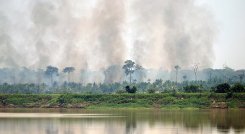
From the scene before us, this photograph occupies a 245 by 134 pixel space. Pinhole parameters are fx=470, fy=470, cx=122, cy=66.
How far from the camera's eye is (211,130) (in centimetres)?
4366

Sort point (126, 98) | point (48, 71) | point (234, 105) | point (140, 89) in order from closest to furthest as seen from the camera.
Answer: point (234, 105), point (126, 98), point (140, 89), point (48, 71)

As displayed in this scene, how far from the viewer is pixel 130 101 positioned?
9931 centimetres

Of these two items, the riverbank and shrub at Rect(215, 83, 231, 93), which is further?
shrub at Rect(215, 83, 231, 93)

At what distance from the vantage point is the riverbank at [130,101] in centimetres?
9509

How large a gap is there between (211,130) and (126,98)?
2274 inches

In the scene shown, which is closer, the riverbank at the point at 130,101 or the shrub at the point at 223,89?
the riverbank at the point at 130,101

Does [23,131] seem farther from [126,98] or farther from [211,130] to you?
[126,98]

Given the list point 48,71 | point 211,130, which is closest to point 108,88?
point 48,71

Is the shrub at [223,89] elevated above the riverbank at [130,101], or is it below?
above

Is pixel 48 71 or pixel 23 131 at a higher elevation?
pixel 48 71

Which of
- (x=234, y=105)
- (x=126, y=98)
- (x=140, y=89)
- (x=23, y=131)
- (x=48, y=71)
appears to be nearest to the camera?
(x=23, y=131)

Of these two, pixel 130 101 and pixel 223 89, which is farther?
pixel 223 89

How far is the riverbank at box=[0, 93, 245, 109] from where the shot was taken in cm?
9509

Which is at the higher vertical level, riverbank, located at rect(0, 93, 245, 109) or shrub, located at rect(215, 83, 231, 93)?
shrub, located at rect(215, 83, 231, 93)
